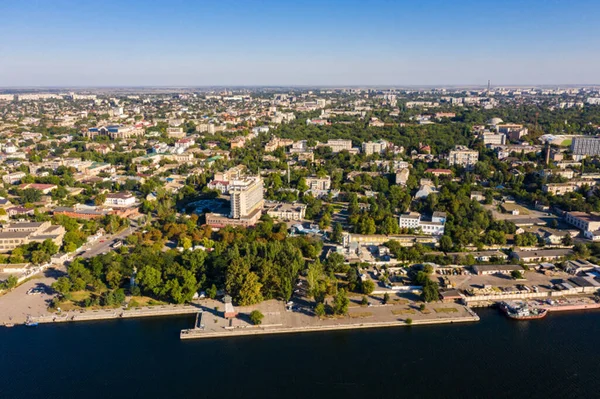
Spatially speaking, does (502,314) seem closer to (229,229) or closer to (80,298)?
(229,229)

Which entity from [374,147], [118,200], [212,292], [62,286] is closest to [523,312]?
[212,292]

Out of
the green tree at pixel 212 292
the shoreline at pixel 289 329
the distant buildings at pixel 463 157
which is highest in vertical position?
the distant buildings at pixel 463 157

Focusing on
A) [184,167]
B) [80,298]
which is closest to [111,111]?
[184,167]

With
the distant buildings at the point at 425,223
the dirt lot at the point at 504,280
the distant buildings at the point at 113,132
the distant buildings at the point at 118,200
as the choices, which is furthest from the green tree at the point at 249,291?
the distant buildings at the point at 113,132

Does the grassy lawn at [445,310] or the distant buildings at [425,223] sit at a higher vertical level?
the distant buildings at [425,223]

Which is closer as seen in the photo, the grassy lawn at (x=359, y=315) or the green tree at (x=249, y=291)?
the grassy lawn at (x=359, y=315)

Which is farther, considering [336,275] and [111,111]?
[111,111]

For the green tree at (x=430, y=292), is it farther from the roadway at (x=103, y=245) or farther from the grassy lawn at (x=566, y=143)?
the grassy lawn at (x=566, y=143)

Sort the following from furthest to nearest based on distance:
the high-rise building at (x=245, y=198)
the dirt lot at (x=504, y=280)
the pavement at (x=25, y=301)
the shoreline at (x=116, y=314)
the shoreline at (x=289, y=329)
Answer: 1. the high-rise building at (x=245, y=198)
2. the dirt lot at (x=504, y=280)
3. the pavement at (x=25, y=301)
4. the shoreline at (x=116, y=314)
5. the shoreline at (x=289, y=329)

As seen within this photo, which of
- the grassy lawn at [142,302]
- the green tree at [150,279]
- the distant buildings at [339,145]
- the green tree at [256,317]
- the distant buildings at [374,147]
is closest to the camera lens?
the green tree at [256,317]
